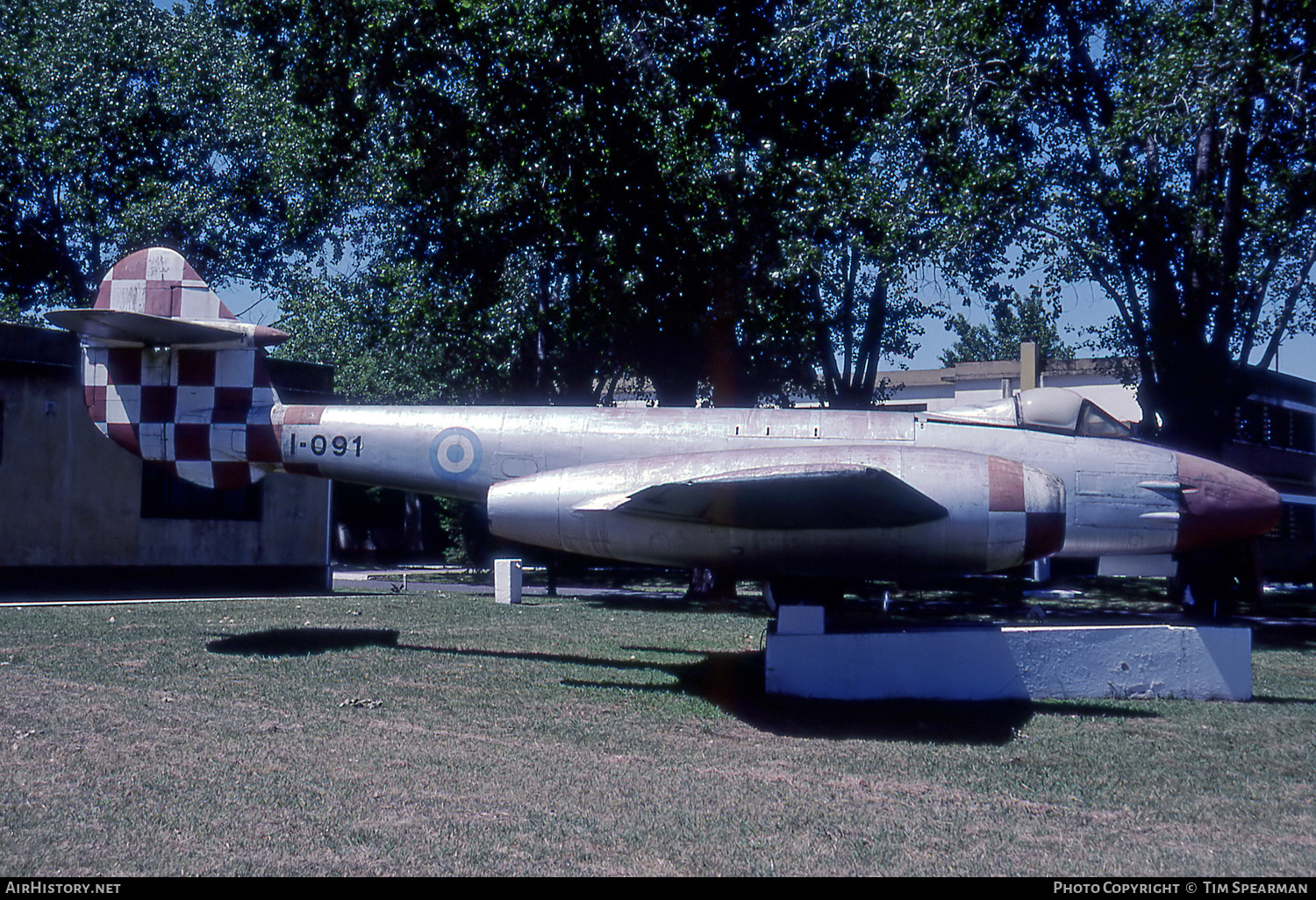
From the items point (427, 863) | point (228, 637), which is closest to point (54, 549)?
point (228, 637)

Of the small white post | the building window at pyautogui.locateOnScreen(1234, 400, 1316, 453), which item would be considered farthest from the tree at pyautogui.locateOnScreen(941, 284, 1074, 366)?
the small white post

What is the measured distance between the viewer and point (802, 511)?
8.86m

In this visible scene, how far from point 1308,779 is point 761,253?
14357 millimetres

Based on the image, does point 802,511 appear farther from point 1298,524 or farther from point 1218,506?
point 1298,524

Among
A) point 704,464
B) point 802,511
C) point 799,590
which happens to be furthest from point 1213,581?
point 704,464

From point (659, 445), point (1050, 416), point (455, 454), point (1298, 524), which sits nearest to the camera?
point (1050, 416)

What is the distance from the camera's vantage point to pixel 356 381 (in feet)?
139

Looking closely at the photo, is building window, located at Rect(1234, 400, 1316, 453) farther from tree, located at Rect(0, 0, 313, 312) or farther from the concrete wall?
tree, located at Rect(0, 0, 313, 312)

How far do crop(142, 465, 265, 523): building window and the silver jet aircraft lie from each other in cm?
812

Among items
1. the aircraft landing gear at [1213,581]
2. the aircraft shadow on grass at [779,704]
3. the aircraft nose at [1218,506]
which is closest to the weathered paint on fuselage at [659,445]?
the aircraft nose at [1218,506]

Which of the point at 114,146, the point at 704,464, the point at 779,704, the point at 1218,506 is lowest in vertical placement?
the point at 779,704

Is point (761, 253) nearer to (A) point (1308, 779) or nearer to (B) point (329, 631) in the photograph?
(B) point (329, 631)

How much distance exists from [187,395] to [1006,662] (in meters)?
8.97

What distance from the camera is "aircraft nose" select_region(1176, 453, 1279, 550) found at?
964 cm
